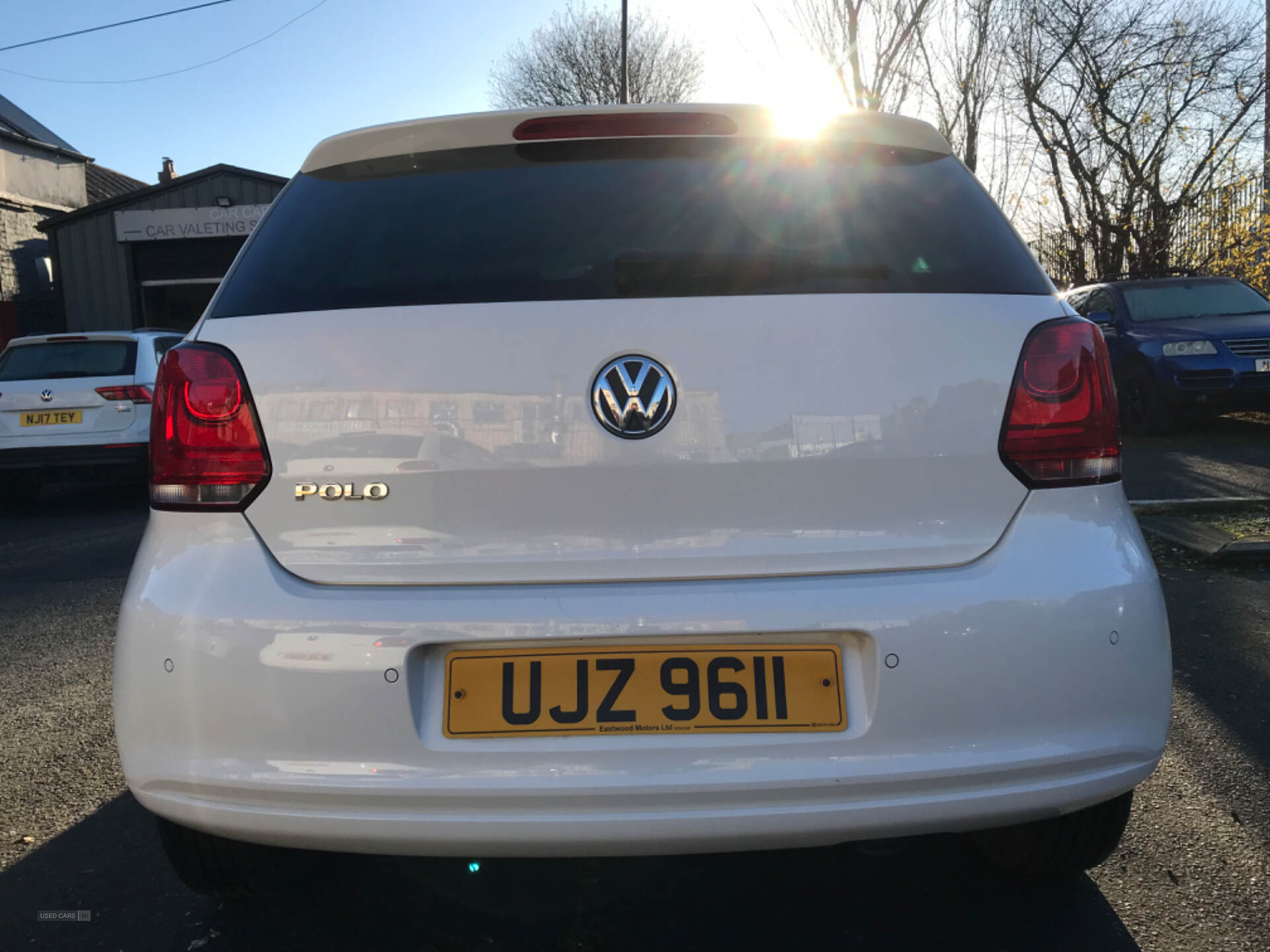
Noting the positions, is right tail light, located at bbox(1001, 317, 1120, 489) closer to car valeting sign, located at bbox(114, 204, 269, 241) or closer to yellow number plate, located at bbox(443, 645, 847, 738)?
yellow number plate, located at bbox(443, 645, 847, 738)

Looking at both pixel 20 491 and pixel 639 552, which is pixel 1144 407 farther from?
pixel 20 491

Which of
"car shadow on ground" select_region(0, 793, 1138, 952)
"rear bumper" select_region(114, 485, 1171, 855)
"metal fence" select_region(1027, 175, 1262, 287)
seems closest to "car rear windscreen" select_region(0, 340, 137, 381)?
"car shadow on ground" select_region(0, 793, 1138, 952)

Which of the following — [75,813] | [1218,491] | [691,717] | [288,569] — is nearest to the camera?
[691,717]

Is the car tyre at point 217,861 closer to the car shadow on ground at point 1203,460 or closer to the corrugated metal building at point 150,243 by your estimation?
the car shadow on ground at point 1203,460

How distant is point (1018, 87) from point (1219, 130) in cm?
377

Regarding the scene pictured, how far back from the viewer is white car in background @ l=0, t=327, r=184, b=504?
8180 millimetres

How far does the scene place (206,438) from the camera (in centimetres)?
176

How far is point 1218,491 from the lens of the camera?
7027mm

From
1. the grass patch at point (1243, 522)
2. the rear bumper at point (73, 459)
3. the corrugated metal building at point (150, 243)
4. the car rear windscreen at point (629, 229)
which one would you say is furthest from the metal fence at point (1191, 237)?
the corrugated metal building at point (150, 243)

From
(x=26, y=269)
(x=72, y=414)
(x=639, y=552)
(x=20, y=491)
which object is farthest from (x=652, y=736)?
(x=26, y=269)

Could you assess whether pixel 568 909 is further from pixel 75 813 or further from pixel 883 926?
pixel 75 813

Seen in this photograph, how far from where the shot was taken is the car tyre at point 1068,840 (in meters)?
1.92

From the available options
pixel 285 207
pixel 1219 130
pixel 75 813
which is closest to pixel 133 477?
pixel 75 813

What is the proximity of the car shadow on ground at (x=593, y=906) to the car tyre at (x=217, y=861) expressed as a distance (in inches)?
3.6
